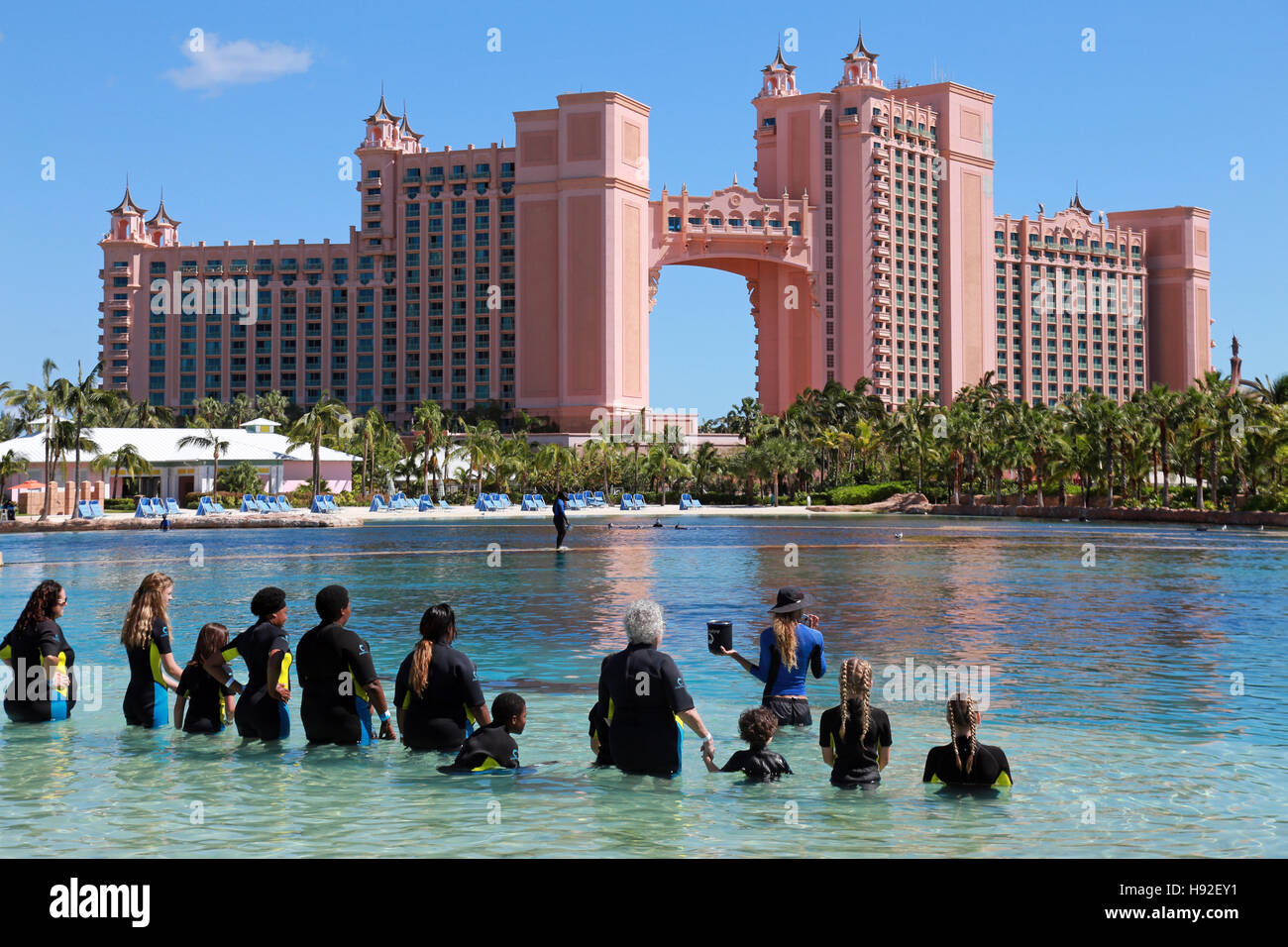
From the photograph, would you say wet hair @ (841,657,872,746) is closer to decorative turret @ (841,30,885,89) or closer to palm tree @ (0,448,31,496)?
palm tree @ (0,448,31,496)

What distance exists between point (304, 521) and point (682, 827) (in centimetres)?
5134

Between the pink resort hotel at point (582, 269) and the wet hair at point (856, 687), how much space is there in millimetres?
133176

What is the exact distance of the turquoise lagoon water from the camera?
24.0ft

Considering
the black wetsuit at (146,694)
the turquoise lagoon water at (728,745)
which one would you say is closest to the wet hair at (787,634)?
the turquoise lagoon water at (728,745)

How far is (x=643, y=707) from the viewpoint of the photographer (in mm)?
7828

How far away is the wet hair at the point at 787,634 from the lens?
365 inches

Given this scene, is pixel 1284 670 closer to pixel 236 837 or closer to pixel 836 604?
pixel 836 604

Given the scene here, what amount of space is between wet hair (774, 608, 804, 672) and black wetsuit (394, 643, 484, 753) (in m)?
2.30

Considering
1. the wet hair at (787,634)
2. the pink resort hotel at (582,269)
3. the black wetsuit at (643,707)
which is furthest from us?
the pink resort hotel at (582,269)

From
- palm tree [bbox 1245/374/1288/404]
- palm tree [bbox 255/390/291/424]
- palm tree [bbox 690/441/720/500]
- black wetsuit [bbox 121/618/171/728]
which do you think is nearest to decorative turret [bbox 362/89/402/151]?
palm tree [bbox 255/390/291/424]

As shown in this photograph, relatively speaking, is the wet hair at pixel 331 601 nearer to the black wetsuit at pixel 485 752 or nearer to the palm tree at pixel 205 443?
the black wetsuit at pixel 485 752

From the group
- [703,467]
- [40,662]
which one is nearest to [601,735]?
[40,662]

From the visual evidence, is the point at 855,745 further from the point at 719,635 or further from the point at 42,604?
the point at 42,604
